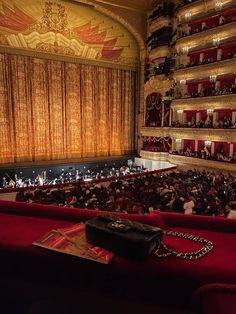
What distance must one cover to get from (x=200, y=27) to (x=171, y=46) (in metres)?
2.25

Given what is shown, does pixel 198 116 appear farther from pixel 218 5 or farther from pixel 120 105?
pixel 218 5

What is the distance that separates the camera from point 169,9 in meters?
19.0

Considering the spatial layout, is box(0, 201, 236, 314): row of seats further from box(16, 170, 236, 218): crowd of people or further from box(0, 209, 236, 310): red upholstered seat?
box(16, 170, 236, 218): crowd of people

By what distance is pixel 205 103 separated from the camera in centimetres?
1664

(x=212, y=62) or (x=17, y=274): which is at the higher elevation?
(x=212, y=62)

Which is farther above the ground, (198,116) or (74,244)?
(198,116)

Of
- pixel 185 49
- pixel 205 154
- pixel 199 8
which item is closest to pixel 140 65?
pixel 185 49

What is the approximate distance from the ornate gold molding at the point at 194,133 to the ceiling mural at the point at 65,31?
5.61 metres

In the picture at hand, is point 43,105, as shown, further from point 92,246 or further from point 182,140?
point 92,246

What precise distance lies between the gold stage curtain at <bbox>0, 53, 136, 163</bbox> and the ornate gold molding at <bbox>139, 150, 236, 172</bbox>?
2643mm

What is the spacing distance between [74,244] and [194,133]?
1635cm

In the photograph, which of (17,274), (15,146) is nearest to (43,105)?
(15,146)

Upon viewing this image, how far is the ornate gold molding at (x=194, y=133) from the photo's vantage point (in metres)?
15.2

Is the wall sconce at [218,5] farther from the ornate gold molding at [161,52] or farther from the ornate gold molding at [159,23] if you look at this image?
the ornate gold molding at [161,52]
